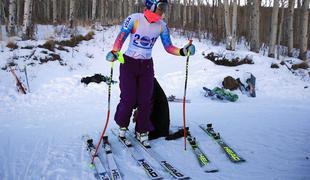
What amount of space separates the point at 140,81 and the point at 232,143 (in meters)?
1.64

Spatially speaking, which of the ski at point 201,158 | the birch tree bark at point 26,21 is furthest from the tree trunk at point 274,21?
the ski at point 201,158

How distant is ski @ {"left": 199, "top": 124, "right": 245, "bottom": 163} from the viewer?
13.4 ft

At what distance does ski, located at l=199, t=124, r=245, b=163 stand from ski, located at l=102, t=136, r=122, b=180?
1470mm

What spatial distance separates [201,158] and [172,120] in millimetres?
2136

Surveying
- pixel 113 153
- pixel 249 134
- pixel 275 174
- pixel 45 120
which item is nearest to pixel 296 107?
pixel 249 134

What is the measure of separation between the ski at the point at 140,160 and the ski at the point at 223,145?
1068mm

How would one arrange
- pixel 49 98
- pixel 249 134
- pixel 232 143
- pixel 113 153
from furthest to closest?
pixel 49 98 < pixel 249 134 < pixel 232 143 < pixel 113 153

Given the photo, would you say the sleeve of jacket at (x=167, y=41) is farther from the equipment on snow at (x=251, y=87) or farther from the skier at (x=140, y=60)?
the equipment on snow at (x=251, y=87)

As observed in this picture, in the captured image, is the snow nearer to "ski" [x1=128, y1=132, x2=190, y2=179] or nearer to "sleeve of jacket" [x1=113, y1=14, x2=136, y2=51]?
"ski" [x1=128, y1=132, x2=190, y2=179]

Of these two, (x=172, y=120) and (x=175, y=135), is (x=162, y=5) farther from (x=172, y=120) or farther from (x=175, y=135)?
(x=172, y=120)

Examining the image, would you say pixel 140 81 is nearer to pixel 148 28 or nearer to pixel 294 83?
pixel 148 28

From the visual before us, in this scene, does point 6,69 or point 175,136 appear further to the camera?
point 6,69

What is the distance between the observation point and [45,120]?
20.9 ft

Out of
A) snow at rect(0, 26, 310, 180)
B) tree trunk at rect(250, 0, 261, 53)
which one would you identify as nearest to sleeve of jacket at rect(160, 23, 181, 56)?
snow at rect(0, 26, 310, 180)
